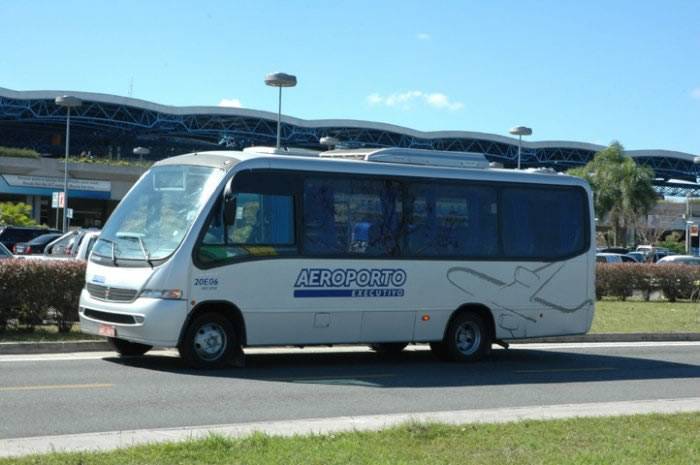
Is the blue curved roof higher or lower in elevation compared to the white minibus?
higher

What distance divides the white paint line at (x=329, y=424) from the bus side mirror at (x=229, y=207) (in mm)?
4411

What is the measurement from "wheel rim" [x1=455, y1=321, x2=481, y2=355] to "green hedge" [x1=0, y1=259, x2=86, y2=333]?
6.54 meters

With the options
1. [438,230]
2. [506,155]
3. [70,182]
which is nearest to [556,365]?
[438,230]

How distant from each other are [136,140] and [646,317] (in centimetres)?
7094

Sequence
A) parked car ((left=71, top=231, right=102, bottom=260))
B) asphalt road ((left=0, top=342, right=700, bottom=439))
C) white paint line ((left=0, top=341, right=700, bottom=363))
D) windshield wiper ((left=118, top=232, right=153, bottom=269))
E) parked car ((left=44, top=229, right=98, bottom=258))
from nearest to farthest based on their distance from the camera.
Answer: asphalt road ((left=0, top=342, right=700, bottom=439)), windshield wiper ((left=118, top=232, right=153, bottom=269)), white paint line ((left=0, top=341, right=700, bottom=363)), parked car ((left=71, top=231, right=102, bottom=260)), parked car ((left=44, top=229, right=98, bottom=258))

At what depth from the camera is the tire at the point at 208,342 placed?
14.1 meters

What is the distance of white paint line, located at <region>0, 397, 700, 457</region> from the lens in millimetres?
8445

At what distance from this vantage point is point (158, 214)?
14500mm

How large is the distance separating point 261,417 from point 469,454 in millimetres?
2938

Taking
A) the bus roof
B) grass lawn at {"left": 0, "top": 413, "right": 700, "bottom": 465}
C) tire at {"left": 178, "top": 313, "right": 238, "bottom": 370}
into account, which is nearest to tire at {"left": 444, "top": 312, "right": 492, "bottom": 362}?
the bus roof

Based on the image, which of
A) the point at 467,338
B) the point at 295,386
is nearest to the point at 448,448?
the point at 295,386

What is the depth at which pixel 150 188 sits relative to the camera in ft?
48.9

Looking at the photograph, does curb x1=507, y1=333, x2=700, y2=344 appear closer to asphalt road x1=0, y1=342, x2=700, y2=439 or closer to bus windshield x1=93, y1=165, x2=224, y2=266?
asphalt road x1=0, y1=342, x2=700, y2=439

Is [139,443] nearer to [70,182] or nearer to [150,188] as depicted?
[150,188]
